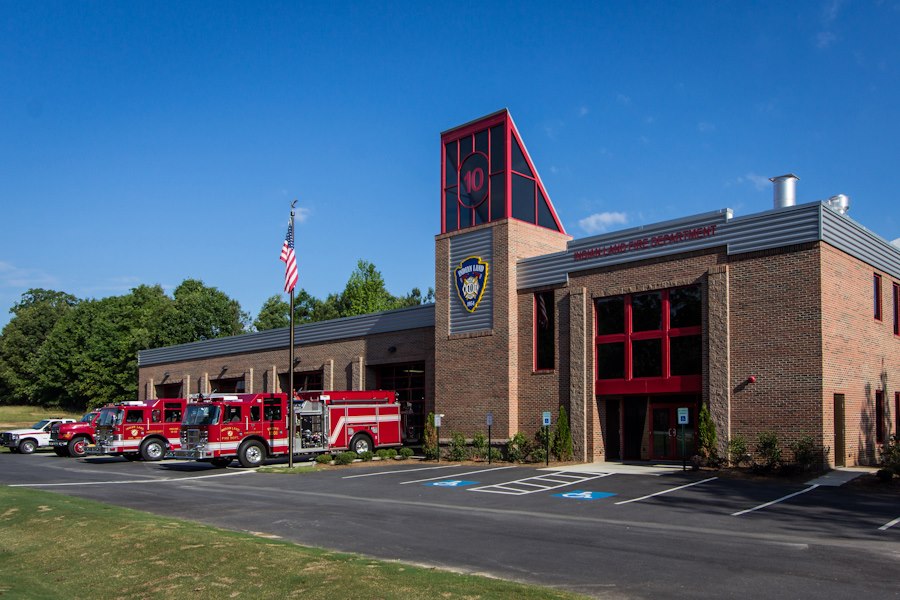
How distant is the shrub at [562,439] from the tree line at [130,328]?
4678 centimetres

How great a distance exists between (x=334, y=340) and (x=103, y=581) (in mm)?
30817

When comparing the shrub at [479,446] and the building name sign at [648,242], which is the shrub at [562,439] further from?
the building name sign at [648,242]

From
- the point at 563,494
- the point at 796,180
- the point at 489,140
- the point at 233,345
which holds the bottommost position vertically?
the point at 563,494

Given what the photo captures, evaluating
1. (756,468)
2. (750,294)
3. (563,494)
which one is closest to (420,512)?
(563,494)

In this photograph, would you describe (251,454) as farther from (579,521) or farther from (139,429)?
(579,521)

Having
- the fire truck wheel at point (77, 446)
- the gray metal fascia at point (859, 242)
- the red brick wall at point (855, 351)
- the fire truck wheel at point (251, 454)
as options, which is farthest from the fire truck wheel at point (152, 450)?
the gray metal fascia at point (859, 242)

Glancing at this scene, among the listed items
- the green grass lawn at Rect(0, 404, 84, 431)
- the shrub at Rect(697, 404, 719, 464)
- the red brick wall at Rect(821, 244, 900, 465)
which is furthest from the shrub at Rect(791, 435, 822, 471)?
the green grass lawn at Rect(0, 404, 84, 431)

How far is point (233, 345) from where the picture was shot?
49.1 m

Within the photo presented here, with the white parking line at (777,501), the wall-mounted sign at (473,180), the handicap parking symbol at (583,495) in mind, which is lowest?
the handicap parking symbol at (583,495)

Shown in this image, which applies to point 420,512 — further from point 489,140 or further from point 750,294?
point 489,140

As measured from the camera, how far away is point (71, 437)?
39.6 meters

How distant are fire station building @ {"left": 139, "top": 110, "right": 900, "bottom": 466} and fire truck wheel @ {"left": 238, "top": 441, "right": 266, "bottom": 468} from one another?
729cm

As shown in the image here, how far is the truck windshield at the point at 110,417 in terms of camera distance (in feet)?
114

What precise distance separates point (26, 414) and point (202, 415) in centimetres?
6721
